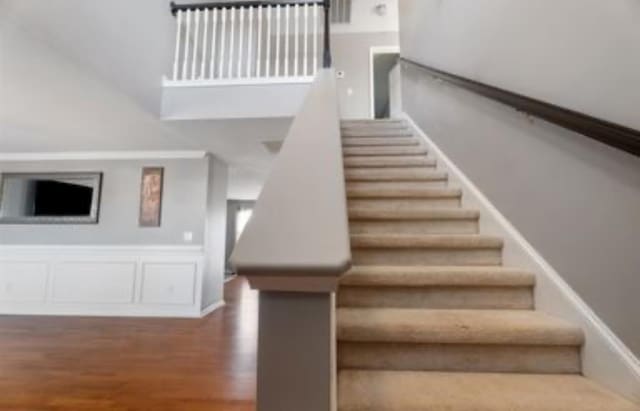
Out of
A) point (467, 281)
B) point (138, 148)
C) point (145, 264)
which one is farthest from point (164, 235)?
point (467, 281)

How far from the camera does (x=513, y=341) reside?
121 centimetres

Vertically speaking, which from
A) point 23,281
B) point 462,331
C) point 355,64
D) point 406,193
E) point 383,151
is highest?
point 355,64

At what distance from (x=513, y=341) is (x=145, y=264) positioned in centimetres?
446

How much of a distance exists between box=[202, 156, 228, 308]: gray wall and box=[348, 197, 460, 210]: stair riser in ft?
9.95

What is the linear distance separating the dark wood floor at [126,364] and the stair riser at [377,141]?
2003mm

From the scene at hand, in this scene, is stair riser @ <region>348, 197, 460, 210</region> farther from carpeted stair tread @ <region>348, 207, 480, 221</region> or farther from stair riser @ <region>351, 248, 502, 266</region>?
stair riser @ <region>351, 248, 502, 266</region>

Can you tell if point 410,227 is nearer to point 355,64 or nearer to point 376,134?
point 376,134

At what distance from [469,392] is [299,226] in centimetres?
85

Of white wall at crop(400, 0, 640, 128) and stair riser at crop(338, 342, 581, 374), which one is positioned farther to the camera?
stair riser at crop(338, 342, 581, 374)

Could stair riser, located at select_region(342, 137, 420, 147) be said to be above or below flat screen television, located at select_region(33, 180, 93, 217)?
above

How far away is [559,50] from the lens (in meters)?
1.36

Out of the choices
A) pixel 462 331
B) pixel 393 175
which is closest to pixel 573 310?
pixel 462 331

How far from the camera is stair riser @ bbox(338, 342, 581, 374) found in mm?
1210

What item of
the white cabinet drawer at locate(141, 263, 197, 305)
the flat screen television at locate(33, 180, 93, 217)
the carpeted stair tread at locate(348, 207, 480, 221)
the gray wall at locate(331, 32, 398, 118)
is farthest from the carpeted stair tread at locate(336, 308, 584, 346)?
the gray wall at locate(331, 32, 398, 118)
